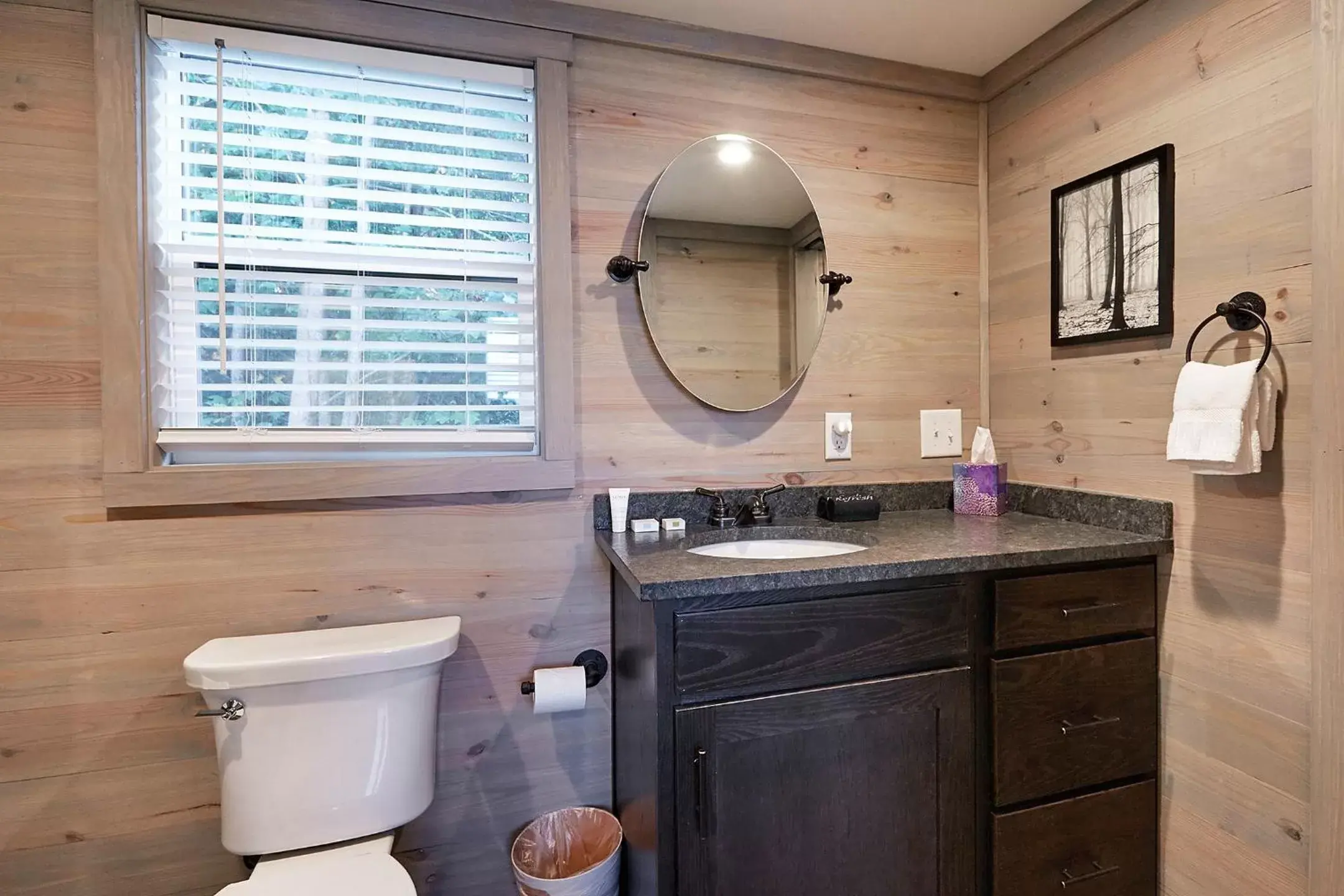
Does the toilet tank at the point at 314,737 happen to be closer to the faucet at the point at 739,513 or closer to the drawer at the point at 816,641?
the drawer at the point at 816,641

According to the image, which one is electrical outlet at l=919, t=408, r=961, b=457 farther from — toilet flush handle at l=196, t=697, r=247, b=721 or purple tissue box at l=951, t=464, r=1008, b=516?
toilet flush handle at l=196, t=697, r=247, b=721

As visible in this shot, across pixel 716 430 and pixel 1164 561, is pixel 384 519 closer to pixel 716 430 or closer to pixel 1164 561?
pixel 716 430

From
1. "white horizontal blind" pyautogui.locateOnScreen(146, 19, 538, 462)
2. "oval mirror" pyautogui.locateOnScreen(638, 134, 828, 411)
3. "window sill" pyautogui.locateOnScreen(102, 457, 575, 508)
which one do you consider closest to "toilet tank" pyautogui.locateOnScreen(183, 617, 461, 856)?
"window sill" pyautogui.locateOnScreen(102, 457, 575, 508)

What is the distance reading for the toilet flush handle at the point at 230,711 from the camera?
110 centimetres

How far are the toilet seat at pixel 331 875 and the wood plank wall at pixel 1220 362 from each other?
154 centimetres

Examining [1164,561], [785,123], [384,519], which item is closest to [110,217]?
[384,519]

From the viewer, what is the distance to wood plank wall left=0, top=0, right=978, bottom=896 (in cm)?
121

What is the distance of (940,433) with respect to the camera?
1770 millimetres

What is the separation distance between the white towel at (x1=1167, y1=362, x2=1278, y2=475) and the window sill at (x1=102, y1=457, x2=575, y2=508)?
126 centimetres

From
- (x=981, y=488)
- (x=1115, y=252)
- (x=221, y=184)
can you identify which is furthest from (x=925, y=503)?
(x=221, y=184)

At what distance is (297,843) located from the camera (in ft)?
3.68

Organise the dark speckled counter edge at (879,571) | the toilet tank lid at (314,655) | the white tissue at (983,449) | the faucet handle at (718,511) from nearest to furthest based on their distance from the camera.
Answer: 1. the dark speckled counter edge at (879,571)
2. the toilet tank lid at (314,655)
3. the faucet handle at (718,511)
4. the white tissue at (983,449)

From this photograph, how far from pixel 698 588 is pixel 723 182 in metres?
1.08

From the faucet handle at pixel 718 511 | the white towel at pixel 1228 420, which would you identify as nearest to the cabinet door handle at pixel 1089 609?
the white towel at pixel 1228 420
